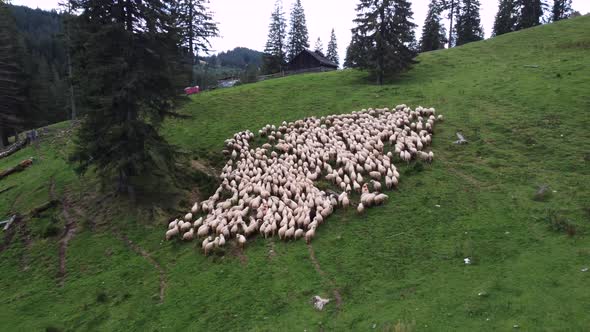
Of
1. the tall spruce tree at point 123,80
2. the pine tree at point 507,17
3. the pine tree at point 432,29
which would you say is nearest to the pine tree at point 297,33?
the pine tree at point 432,29

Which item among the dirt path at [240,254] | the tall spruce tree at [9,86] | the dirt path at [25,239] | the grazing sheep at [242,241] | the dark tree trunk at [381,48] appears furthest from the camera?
the tall spruce tree at [9,86]

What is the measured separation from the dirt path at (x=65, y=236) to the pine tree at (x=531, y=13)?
7311 cm

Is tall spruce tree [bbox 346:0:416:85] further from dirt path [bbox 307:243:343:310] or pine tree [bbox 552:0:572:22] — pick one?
pine tree [bbox 552:0:572:22]

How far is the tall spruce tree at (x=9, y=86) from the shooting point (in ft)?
155

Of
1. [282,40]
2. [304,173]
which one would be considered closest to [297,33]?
[282,40]

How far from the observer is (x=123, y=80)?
20.4m

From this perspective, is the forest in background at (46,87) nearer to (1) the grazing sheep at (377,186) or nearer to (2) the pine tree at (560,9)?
(1) the grazing sheep at (377,186)

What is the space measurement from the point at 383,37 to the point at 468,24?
45.1m

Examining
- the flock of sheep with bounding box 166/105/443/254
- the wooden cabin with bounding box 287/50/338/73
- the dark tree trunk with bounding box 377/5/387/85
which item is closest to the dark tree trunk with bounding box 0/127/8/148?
the flock of sheep with bounding box 166/105/443/254

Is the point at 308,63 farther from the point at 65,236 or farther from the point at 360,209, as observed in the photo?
the point at 360,209

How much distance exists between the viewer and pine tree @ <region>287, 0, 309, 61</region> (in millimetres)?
78425

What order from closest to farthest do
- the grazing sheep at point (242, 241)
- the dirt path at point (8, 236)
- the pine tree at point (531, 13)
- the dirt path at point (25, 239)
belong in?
the grazing sheep at point (242, 241) < the dirt path at point (25, 239) < the dirt path at point (8, 236) < the pine tree at point (531, 13)

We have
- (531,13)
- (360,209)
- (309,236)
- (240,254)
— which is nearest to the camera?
(309,236)

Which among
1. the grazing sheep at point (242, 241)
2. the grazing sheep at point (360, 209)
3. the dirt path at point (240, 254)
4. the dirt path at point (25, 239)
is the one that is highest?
the grazing sheep at point (360, 209)
